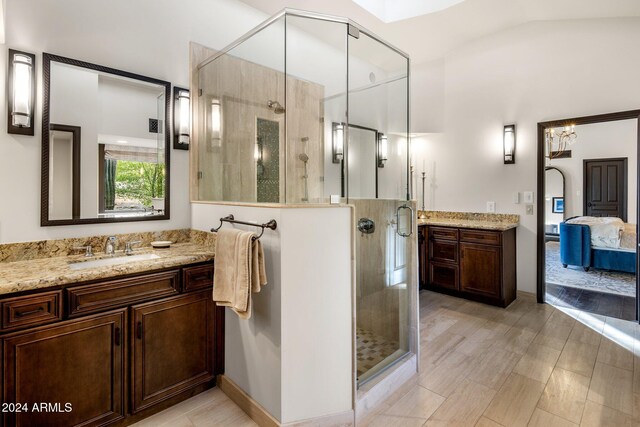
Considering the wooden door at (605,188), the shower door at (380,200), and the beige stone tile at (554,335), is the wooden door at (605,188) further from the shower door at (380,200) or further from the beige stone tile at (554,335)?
the shower door at (380,200)

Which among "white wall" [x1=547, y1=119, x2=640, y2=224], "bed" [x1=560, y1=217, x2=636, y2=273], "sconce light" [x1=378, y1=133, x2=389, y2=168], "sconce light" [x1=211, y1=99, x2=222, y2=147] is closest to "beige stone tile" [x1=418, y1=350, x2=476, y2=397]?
"sconce light" [x1=378, y1=133, x2=389, y2=168]

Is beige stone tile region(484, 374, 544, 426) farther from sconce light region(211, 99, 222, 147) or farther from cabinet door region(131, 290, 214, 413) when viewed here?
sconce light region(211, 99, 222, 147)

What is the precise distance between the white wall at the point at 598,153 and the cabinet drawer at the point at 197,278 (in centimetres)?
714

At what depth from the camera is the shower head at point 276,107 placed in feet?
6.59

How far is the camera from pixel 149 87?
8.04 feet

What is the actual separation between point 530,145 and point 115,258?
437 cm

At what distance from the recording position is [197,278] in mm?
2127

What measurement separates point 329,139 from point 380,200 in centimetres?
65

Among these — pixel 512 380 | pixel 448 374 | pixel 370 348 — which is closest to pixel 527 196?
pixel 512 380

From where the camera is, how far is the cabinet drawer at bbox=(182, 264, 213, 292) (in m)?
2.06

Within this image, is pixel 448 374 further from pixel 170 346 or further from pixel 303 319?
pixel 170 346

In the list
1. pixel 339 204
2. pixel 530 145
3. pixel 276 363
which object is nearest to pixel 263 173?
pixel 339 204

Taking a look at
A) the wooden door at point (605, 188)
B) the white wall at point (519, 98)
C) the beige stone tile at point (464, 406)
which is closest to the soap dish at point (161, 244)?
the beige stone tile at point (464, 406)

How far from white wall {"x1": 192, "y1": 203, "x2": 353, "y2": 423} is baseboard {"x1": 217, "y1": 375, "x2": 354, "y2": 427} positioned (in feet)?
0.09
